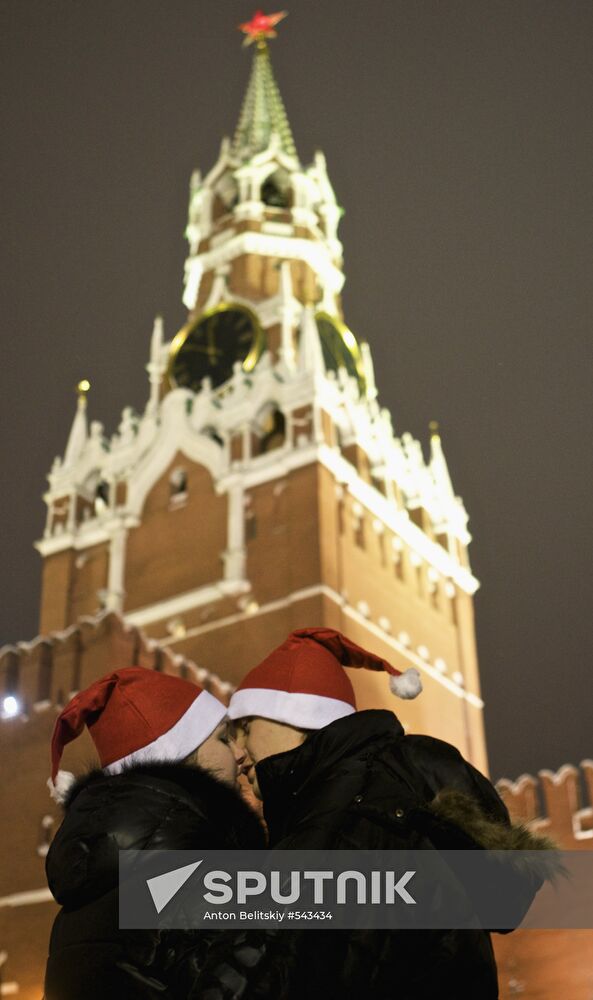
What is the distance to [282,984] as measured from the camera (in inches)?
124

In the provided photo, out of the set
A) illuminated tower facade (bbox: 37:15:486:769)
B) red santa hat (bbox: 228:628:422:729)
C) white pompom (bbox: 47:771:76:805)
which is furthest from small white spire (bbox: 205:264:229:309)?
white pompom (bbox: 47:771:76:805)

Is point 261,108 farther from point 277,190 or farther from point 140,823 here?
point 140,823

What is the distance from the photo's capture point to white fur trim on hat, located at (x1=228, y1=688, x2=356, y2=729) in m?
3.97

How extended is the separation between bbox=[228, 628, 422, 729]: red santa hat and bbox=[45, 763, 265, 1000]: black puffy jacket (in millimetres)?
340

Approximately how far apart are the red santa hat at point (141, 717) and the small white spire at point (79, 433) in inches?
1182

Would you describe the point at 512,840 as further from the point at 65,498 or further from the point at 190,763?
the point at 65,498

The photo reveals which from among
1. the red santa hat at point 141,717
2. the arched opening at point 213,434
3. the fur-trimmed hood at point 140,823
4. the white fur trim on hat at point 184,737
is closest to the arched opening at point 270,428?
the arched opening at point 213,434

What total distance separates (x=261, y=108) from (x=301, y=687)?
137ft

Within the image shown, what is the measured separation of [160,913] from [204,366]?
103ft

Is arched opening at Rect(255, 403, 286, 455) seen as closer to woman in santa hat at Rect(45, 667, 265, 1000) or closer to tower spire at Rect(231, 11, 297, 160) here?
tower spire at Rect(231, 11, 297, 160)

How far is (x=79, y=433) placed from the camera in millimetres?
34688

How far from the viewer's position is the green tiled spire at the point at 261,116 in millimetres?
41312

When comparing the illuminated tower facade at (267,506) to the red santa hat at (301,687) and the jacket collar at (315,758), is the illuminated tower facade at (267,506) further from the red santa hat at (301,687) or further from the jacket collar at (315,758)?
the jacket collar at (315,758)

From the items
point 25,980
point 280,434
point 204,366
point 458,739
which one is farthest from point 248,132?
point 25,980
